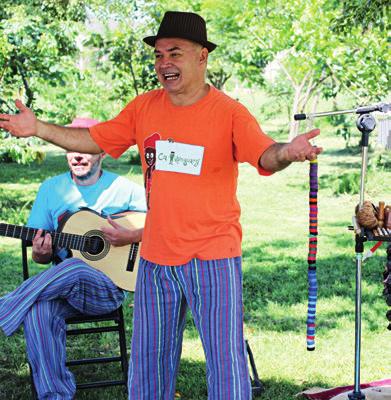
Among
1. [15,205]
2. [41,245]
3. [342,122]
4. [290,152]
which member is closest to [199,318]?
[290,152]

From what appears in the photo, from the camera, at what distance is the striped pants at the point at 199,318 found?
10.0 ft

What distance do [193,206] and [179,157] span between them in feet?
0.64

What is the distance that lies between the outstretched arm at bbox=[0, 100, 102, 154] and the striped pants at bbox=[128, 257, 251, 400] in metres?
0.59

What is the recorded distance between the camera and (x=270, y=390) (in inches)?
172

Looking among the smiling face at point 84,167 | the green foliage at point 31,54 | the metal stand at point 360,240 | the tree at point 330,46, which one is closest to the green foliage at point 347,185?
the tree at point 330,46

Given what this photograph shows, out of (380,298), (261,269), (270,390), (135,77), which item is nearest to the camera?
(270,390)

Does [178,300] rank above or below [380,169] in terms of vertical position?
below

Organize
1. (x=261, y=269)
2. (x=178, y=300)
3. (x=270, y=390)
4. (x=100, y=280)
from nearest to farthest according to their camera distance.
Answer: (x=178, y=300)
(x=100, y=280)
(x=270, y=390)
(x=261, y=269)

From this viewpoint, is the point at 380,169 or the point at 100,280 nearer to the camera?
the point at 100,280

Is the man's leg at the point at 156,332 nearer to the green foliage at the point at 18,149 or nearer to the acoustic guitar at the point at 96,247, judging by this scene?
the acoustic guitar at the point at 96,247

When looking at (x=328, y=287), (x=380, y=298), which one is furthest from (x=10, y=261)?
(x=380, y=298)

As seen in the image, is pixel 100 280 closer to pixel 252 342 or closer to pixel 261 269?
pixel 252 342

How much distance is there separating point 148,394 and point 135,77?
39.3ft

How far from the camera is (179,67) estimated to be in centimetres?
305
